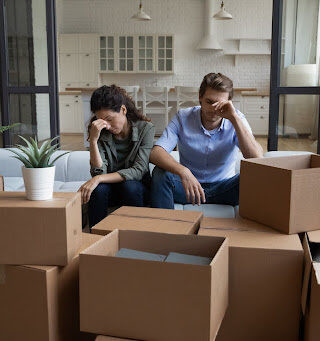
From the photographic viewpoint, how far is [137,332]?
1.16m

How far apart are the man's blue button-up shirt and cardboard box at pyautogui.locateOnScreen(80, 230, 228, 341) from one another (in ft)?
3.92

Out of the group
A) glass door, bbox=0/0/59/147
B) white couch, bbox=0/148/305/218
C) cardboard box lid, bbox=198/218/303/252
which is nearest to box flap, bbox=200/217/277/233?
cardboard box lid, bbox=198/218/303/252

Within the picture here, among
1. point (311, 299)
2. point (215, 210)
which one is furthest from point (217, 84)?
point (311, 299)

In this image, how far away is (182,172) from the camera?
2.01 metres

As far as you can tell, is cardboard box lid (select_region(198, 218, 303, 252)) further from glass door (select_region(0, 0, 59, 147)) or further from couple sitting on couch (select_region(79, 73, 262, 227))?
glass door (select_region(0, 0, 59, 147))

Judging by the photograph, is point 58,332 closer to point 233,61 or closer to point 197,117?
point 197,117

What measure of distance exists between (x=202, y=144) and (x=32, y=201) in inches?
49.6

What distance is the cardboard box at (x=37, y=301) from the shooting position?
125 cm

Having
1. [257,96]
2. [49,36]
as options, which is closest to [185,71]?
[257,96]

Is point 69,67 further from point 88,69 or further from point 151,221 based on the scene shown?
point 151,221

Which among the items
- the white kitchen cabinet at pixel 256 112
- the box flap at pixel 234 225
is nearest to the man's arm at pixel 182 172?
the box flap at pixel 234 225

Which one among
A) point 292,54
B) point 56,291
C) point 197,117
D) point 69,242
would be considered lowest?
point 56,291

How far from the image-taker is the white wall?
8828 millimetres

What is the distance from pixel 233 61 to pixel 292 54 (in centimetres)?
567
